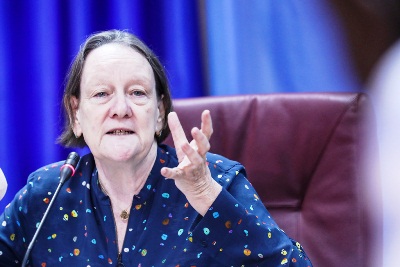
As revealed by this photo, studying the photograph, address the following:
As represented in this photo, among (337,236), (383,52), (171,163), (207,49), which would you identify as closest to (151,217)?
(171,163)

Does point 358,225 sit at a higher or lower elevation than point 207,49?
lower

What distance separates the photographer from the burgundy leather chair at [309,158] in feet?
5.23

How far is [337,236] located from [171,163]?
47 cm

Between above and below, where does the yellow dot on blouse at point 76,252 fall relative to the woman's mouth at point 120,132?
below

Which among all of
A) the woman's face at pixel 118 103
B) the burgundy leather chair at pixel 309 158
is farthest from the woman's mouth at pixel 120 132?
the burgundy leather chair at pixel 309 158

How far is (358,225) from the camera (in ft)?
5.20

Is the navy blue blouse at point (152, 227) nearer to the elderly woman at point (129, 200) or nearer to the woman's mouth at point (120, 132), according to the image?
the elderly woman at point (129, 200)

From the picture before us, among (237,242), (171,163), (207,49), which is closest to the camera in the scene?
(237,242)

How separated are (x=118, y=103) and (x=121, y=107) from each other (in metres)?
0.02

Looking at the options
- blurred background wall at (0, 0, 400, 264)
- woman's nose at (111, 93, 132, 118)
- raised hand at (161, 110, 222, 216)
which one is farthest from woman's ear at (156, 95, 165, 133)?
blurred background wall at (0, 0, 400, 264)

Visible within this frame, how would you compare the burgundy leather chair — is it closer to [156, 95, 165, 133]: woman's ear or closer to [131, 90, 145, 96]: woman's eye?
[156, 95, 165, 133]: woman's ear

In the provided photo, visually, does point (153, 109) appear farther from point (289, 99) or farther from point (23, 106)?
point (23, 106)

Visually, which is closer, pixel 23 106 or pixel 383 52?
pixel 383 52

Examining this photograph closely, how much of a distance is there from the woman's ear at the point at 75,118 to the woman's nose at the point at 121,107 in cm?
17
